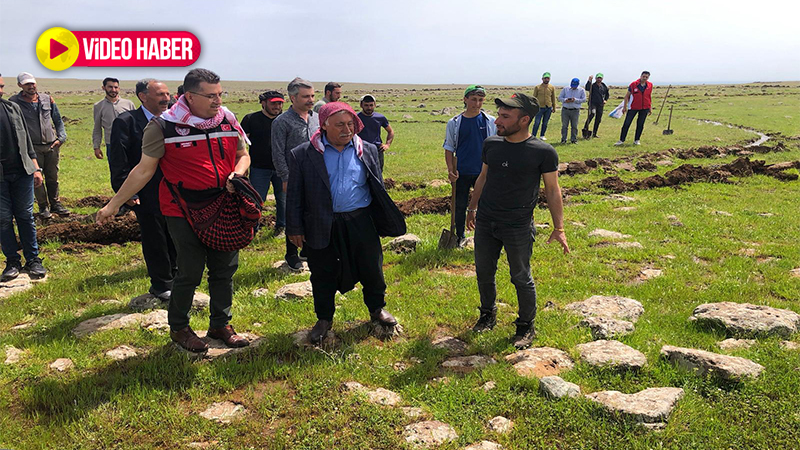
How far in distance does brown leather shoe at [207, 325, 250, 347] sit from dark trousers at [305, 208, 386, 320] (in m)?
0.78

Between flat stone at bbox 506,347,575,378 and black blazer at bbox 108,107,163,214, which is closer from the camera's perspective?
flat stone at bbox 506,347,575,378

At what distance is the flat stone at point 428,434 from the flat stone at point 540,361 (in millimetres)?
1014

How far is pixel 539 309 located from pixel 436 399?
2231 millimetres

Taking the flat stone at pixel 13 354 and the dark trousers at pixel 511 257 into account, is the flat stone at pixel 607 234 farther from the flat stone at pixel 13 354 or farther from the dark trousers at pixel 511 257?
the flat stone at pixel 13 354

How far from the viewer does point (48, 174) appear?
1021 cm

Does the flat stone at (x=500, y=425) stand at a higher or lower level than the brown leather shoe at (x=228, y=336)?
lower

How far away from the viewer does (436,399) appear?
422 cm

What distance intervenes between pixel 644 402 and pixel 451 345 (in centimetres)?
188

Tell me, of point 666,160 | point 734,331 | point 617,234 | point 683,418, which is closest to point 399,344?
point 683,418

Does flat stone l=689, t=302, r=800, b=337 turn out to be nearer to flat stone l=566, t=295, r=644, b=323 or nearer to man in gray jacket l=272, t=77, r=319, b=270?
flat stone l=566, t=295, r=644, b=323

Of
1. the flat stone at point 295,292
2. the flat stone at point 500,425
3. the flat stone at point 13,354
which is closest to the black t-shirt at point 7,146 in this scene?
the flat stone at point 13,354

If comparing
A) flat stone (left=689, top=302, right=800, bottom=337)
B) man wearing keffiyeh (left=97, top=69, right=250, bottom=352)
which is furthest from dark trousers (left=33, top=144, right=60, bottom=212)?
flat stone (left=689, top=302, right=800, bottom=337)

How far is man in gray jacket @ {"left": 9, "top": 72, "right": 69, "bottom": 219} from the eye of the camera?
915 centimetres

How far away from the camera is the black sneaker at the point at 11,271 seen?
22.2ft
